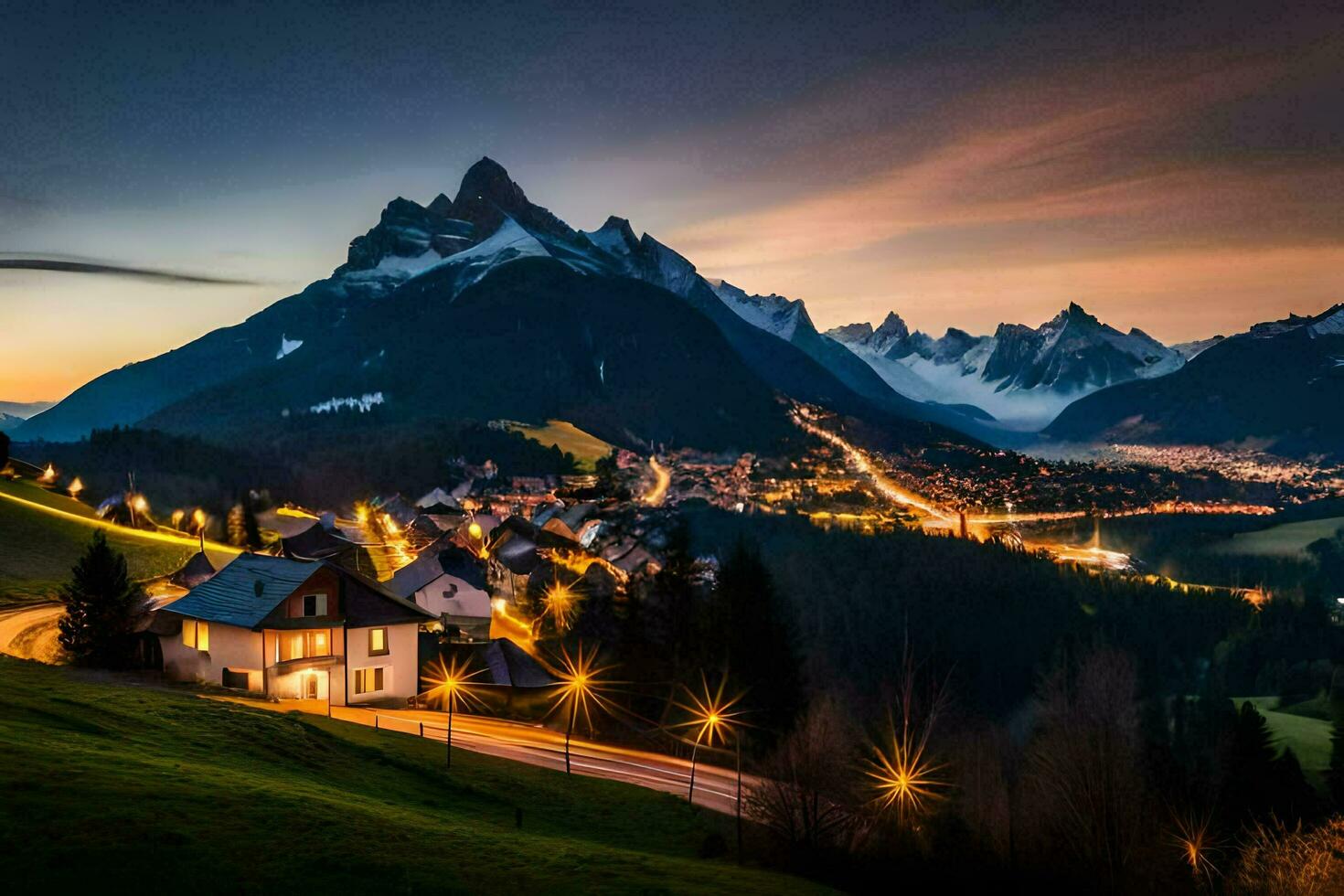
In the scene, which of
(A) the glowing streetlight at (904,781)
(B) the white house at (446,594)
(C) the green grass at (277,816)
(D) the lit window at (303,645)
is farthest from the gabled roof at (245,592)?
(A) the glowing streetlight at (904,781)

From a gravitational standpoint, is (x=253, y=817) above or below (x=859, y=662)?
above

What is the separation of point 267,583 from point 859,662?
261 feet

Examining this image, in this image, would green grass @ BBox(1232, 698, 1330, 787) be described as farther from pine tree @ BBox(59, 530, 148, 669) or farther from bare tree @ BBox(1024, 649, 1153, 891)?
pine tree @ BBox(59, 530, 148, 669)

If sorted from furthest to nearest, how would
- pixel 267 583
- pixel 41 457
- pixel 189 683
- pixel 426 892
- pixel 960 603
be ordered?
pixel 41 457
pixel 960 603
pixel 267 583
pixel 189 683
pixel 426 892

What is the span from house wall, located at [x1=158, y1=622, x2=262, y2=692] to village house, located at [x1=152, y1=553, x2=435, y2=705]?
0.17ft

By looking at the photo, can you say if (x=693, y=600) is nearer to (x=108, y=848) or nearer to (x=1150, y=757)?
(x=1150, y=757)

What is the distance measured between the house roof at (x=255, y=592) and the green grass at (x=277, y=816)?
59.5 ft

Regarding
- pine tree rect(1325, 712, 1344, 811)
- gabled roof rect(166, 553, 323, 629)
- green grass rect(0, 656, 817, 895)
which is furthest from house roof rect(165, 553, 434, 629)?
pine tree rect(1325, 712, 1344, 811)

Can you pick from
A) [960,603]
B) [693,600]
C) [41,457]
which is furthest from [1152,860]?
[41,457]

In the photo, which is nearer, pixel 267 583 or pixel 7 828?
pixel 7 828

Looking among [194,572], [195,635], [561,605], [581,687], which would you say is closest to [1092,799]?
[581,687]

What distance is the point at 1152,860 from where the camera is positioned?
4741 centimetres

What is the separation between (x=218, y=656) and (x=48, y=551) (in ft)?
149

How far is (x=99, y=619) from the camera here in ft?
171
